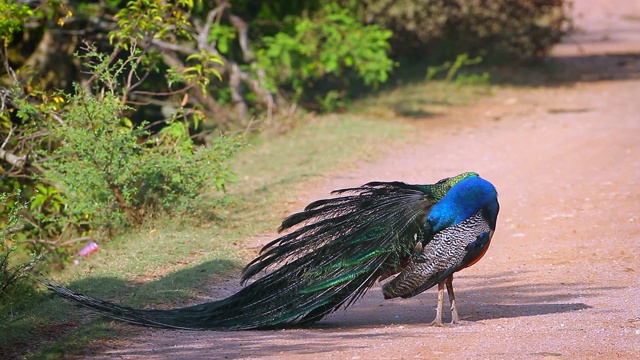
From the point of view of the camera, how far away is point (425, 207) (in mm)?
5449

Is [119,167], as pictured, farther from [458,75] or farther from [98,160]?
[458,75]

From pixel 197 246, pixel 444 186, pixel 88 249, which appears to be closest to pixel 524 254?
pixel 444 186

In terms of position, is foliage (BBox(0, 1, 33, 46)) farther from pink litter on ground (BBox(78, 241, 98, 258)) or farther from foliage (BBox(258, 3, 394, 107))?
foliage (BBox(258, 3, 394, 107))

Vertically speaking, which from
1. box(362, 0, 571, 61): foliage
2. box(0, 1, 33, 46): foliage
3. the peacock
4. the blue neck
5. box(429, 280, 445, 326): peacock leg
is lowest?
box(362, 0, 571, 61): foliage

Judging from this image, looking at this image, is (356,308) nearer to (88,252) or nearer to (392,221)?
(392,221)

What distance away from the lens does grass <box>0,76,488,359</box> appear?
525 centimetres

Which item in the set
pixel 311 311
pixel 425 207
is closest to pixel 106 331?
pixel 311 311

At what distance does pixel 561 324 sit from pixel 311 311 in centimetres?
148

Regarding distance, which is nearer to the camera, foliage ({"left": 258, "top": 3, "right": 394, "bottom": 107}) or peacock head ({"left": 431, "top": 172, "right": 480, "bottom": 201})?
peacock head ({"left": 431, "top": 172, "right": 480, "bottom": 201})

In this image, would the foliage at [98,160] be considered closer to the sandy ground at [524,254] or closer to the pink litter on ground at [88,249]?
the pink litter on ground at [88,249]

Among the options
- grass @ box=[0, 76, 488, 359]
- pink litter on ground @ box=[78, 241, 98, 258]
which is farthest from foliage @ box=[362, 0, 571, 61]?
pink litter on ground @ box=[78, 241, 98, 258]

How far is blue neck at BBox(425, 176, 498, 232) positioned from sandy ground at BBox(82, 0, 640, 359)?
0.65 metres

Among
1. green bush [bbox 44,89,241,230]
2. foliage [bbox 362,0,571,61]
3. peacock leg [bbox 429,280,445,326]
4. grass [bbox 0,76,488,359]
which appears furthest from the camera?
foliage [bbox 362,0,571,61]

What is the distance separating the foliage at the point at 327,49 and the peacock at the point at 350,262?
23.3 feet
